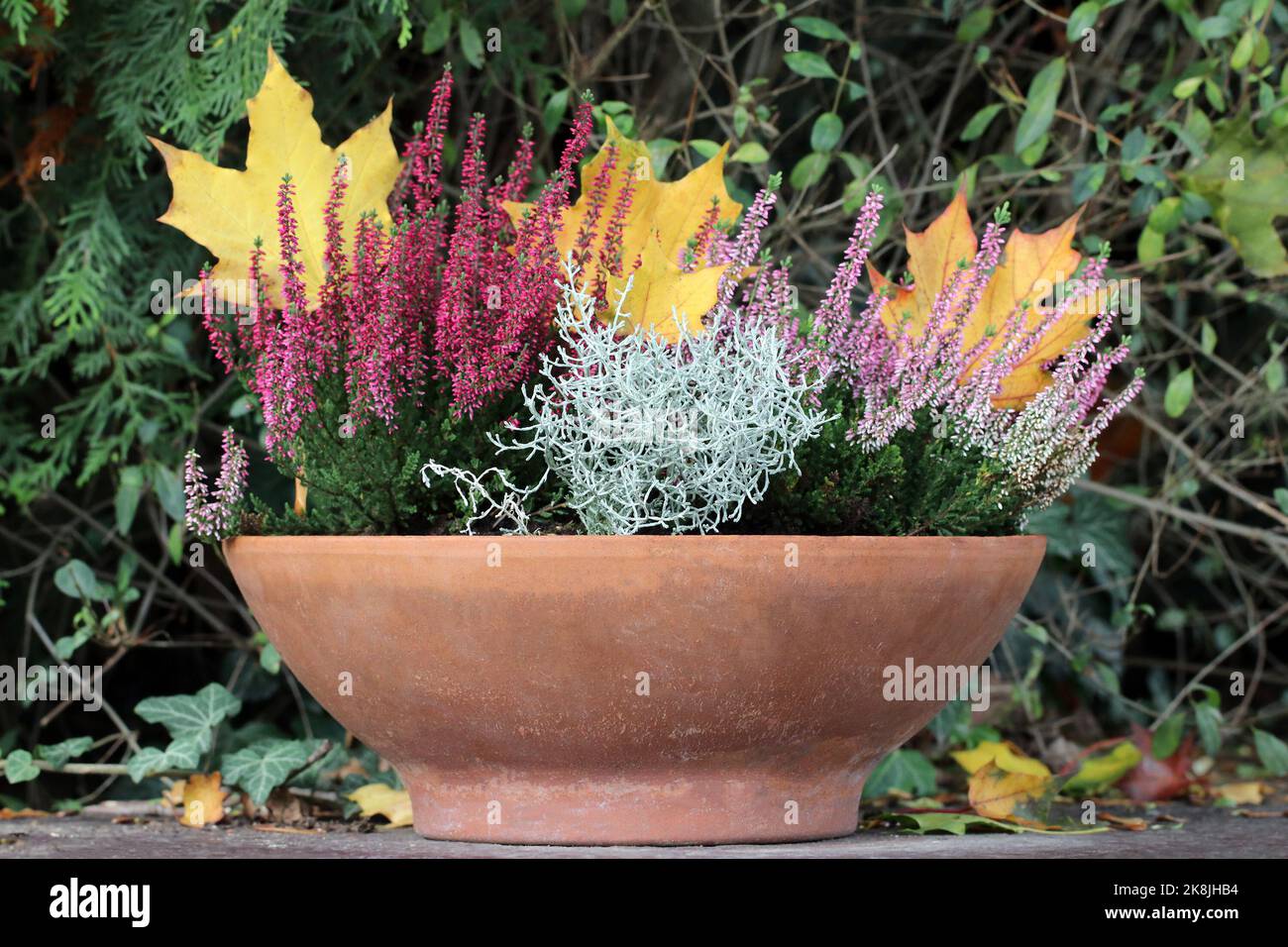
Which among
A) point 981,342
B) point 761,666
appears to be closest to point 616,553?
point 761,666

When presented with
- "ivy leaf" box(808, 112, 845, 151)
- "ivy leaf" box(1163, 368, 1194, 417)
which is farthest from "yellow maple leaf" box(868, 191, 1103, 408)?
"ivy leaf" box(1163, 368, 1194, 417)

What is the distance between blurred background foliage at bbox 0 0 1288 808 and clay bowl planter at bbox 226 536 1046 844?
547mm

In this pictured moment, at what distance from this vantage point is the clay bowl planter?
128 cm

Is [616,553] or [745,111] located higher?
[745,111]

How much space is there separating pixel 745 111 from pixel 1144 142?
566 mm

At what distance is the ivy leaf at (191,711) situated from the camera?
1.83 meters

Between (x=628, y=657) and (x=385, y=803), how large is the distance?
0.56 meters

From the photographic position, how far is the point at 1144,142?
6.48 feet

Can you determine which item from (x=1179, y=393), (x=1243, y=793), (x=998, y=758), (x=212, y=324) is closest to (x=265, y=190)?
(x=212, y=324)

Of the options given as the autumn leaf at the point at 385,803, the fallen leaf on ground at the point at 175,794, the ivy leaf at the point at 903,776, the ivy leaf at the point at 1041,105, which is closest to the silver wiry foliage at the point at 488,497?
the autumn leaf at the point at 385,803

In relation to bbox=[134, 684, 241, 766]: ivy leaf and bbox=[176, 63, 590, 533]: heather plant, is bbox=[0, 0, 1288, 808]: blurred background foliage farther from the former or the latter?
bbox=[176, 63, 590, 533]: heather plant

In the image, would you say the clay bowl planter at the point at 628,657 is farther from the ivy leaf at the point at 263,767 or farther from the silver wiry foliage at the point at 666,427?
the ivy leaf at the point at 263,767
